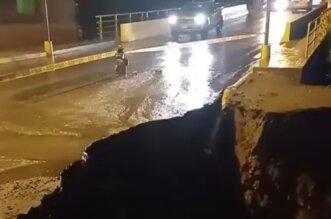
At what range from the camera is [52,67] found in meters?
20.1

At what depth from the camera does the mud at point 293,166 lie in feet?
37.3

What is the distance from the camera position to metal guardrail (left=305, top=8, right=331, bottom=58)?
17844mm

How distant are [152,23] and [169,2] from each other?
18066 mm

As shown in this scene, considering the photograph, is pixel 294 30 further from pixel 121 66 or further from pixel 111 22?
pixel 111 22

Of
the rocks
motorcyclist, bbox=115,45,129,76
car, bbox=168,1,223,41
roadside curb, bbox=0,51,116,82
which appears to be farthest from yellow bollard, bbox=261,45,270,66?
car, bbox=168,1,223,41

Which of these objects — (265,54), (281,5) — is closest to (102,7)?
(265,54)

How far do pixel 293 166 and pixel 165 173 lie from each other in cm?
389

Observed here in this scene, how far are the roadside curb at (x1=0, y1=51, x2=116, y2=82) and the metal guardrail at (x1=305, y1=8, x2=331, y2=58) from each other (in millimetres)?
8976

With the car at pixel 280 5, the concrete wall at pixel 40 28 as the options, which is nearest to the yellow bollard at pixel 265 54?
the concrete wall at pixel 40 28

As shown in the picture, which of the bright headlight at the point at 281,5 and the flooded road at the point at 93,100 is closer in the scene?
the flooded road at the point at 93,100

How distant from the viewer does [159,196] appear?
13.1 m

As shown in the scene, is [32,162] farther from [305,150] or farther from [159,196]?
[305,150]

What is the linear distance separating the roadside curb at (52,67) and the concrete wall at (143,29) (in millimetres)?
6227

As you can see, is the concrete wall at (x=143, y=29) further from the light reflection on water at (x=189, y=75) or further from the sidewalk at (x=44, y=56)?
the light reflection on water at (x=189, y=75)
